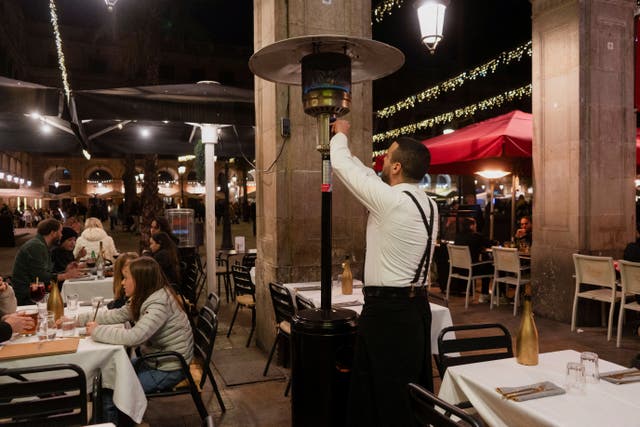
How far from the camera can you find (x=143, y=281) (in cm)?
393

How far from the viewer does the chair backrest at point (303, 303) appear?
452 cm

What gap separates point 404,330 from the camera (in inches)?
112

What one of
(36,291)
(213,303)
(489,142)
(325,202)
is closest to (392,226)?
(325,202)

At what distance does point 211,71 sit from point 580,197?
155 feet

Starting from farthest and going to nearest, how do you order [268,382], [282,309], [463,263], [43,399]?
[463,263] < [268,382] < [282,309] < [43,399]

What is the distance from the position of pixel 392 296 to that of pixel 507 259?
5767 mm

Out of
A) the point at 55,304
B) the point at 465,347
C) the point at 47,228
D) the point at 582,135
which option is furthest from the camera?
the point at 582,135

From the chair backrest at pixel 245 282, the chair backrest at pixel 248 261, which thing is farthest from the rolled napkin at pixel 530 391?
the chair backrest at pixel 248 261

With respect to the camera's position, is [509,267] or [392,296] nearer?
[392,296]

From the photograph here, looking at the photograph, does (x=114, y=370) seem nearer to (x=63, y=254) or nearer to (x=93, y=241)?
(x=63, y=254)

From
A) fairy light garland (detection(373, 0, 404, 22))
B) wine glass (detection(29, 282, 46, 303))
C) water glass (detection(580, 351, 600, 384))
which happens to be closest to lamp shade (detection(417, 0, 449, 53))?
fairy light garland (detection(373, 0, 404, 22))

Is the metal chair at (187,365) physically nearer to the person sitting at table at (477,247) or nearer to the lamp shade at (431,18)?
the lamp shade at (431,18)

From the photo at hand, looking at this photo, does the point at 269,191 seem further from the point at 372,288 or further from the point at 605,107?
the point at 605,107

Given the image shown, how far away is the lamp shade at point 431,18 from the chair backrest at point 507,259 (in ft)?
10.8
